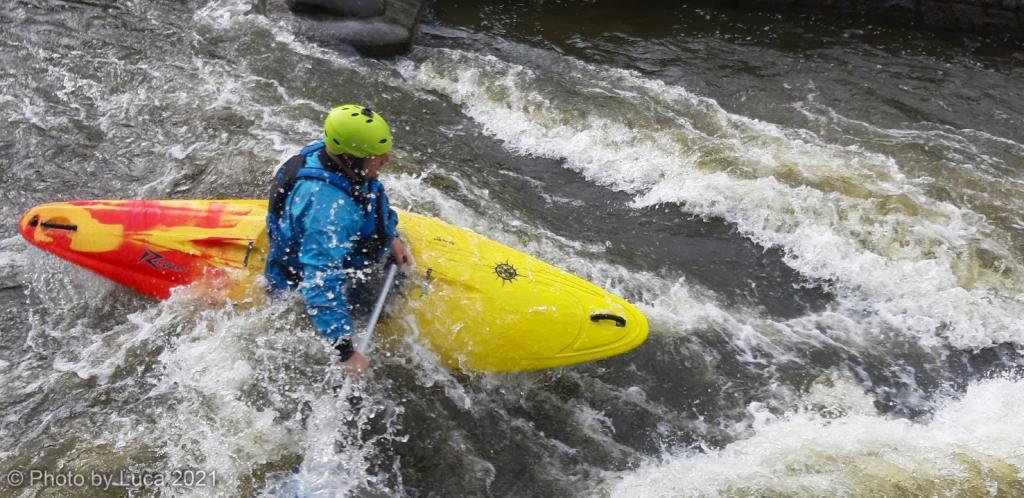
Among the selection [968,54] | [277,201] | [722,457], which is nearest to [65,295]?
[277,201]

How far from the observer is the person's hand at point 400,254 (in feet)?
13.1

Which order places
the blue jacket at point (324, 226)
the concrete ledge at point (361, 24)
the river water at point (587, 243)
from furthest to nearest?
the concrete ledge at point (361, 24)
the river water at point (587, 243)
the blue jacket at point (324, 226)

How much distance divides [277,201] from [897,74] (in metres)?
7.35

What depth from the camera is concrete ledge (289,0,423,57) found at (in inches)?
346

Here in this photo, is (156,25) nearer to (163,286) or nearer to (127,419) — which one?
(163,286)

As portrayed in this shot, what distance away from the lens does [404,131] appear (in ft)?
23.9

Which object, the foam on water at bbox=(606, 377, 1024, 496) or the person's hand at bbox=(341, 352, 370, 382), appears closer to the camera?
the person's hand at bbox=(341, 352, 370, 382)

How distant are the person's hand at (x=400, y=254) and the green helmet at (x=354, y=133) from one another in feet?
2.07

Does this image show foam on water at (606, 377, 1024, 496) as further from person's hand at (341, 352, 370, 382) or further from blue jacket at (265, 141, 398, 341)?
blue jacket at (265, 141, 398, 341)

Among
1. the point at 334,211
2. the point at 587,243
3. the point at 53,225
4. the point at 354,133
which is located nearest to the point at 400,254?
the point at 334,211

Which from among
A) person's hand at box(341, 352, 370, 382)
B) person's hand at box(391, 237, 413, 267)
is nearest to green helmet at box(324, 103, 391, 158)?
person's hand at box(391, 237, 413, 267)

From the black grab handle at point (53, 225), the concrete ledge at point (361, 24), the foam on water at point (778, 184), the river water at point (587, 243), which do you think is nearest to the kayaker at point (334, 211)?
the river water at point (587, 243)

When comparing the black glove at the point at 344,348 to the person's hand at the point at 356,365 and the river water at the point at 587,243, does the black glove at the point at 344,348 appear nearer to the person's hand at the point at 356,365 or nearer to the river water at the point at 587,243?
the person's hand at the point at 356,365

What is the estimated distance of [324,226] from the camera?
3.43m
